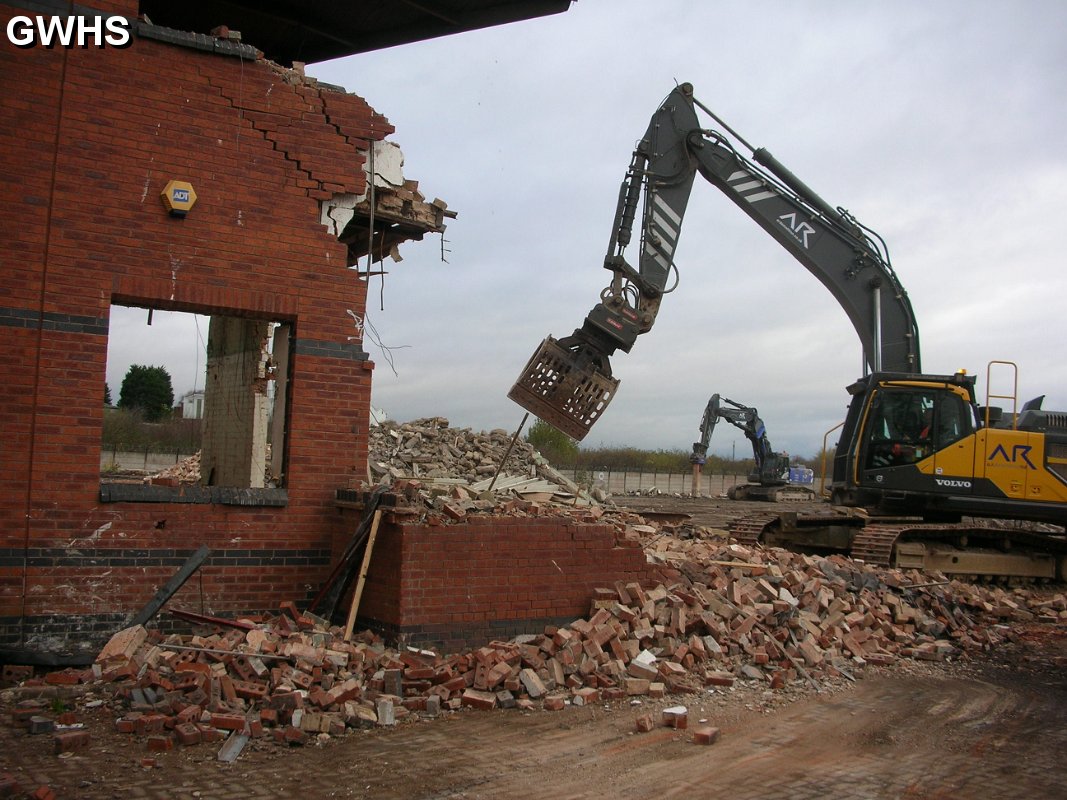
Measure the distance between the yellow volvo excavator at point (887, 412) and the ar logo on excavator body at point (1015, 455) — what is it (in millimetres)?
13

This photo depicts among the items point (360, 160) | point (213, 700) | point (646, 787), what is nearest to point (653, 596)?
point (646, 787)

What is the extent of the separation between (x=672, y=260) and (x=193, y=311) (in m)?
5.77

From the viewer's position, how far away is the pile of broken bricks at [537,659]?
6035mm

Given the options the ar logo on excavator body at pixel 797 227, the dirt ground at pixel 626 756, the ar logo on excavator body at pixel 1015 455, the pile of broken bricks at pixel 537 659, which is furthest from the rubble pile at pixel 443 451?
the dirt ground at pixel 626 756

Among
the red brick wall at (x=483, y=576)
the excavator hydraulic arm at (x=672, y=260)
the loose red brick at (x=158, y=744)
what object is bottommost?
the loose red brick at (x=158, y=744)

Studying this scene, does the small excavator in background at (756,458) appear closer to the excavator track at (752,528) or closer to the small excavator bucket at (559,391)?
the excavator track at (752,528)

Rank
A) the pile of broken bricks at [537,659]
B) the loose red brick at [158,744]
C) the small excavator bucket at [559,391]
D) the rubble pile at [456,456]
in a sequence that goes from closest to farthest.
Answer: the loose red brick at [158,744]
the pile of broken bricks at [537,659]
the small excavator bucket at [559,391]
the rubble pile at [456,456]

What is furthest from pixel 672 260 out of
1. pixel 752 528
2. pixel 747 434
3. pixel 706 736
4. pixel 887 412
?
pixel 747 434

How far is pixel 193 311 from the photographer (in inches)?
317

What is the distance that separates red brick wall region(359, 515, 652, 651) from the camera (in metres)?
7.34

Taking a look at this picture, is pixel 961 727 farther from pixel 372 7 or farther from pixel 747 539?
pixel 372 7

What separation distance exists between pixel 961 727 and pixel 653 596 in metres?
2.58

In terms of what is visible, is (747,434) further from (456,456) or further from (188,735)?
(188,735)

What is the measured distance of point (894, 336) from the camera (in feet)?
43.4
